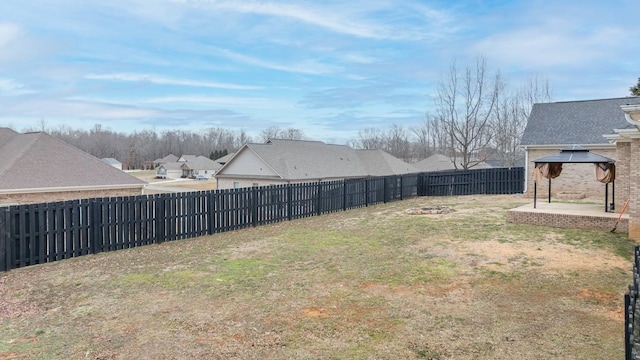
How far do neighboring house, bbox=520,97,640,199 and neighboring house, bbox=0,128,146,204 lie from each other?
19.6 metres

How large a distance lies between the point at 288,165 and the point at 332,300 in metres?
22.0

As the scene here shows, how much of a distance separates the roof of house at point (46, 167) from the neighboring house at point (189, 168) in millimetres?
58875

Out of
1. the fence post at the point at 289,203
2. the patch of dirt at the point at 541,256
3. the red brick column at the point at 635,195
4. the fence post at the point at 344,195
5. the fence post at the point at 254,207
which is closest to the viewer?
the patch of dirt at the point at 541,256

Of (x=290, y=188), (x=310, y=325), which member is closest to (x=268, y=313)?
(x=310, y=325)

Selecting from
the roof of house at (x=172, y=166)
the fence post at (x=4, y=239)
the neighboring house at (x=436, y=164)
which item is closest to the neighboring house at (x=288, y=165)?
the neighboring house at (x=436, y=164)

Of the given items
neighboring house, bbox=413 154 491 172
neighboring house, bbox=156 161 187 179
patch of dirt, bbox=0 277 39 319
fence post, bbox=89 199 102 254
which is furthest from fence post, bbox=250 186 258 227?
neighboring house, bbox=156 161 187 179

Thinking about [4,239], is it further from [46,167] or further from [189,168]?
[189,168]

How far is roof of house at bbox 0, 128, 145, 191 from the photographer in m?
14.7

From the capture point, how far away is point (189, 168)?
259 feet

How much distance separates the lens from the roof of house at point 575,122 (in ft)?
63.2

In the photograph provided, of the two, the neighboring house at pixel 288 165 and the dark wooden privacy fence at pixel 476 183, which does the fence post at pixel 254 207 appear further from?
the dark wooden privacy fence at pixel 476 183

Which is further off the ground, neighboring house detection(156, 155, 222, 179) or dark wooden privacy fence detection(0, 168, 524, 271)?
neighboring house detection(156, 155, 222, 179)

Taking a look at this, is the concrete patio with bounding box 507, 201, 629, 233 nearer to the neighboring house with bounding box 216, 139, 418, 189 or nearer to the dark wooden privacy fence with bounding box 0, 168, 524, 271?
the dark wooden privacy fence with bounding box 0, 168, 524, 271

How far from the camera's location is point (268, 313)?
553 centimetres
